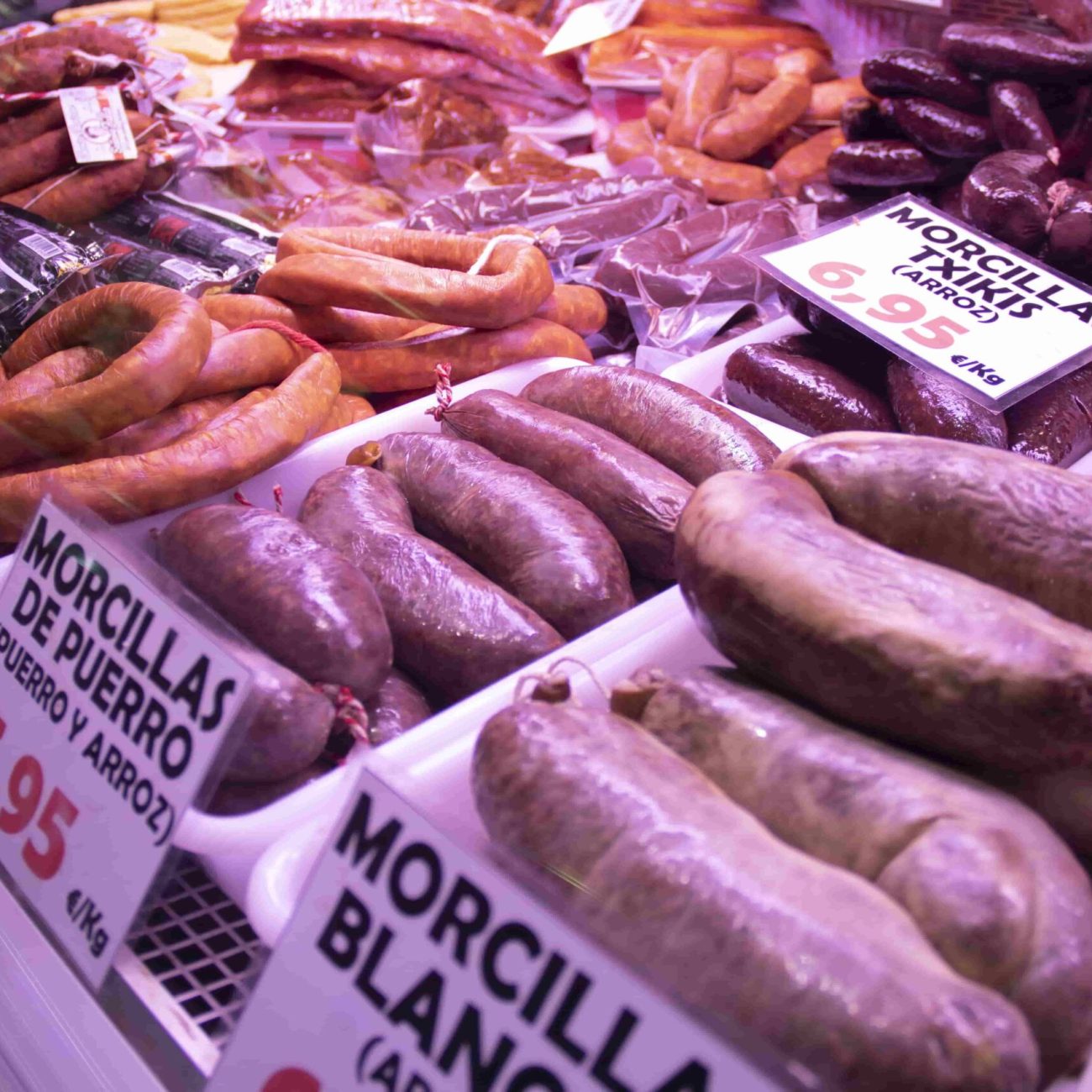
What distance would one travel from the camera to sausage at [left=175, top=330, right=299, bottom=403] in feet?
7.41

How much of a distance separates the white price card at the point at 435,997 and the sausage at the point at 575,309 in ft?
6.43

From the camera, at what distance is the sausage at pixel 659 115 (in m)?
4.16

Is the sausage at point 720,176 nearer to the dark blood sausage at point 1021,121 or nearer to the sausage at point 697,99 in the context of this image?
the sausage at point 697,99

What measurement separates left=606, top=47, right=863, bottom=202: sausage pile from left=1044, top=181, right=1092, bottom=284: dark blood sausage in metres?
1.35

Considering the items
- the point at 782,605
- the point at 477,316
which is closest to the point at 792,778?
the point at 782,605

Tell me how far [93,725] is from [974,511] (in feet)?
3.49

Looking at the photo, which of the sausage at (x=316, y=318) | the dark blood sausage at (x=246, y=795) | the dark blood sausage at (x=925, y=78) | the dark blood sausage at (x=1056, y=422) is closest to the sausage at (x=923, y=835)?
the dark blood sausage at (x=246, y=795)

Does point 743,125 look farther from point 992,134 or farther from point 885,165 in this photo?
point 992,134

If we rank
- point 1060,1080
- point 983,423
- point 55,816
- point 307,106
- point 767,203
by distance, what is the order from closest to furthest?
point 1060,1080 < point 55,816 < point 983,423 < point 767,203 < point 307,106

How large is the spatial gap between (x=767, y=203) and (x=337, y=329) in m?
1.50

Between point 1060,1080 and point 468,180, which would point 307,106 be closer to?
point 468,180

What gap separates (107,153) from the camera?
3615mm

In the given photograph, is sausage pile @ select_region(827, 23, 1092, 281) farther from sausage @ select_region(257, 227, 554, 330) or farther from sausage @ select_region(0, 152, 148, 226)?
sausage @ select_region(0, 152, 148, 226)

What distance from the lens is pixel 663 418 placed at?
208 cm
